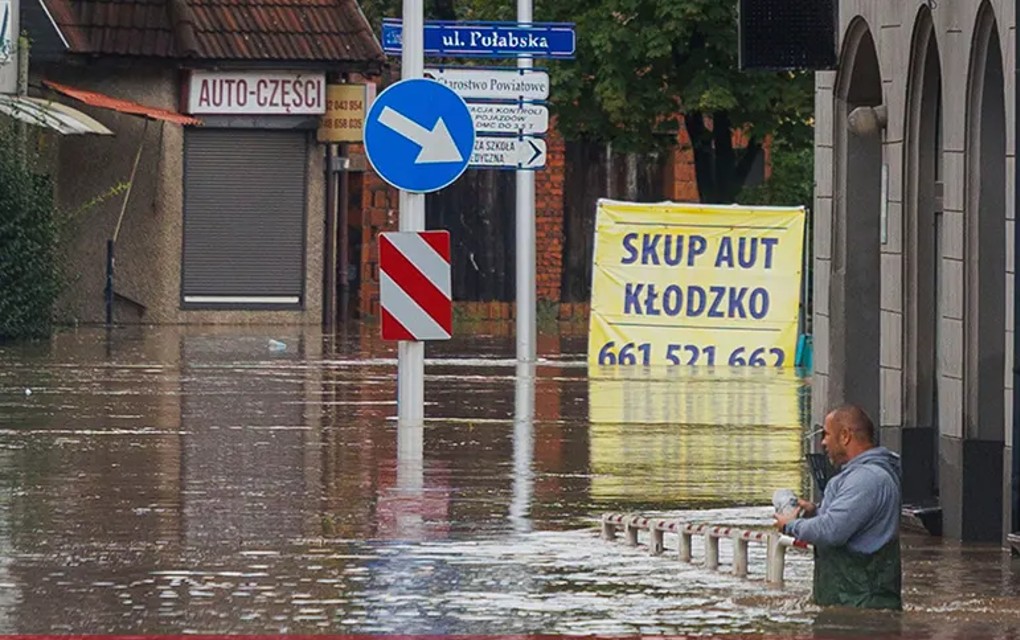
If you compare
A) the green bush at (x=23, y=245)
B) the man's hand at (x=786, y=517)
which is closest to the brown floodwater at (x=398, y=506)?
the man's hand at (x=786, y=517)

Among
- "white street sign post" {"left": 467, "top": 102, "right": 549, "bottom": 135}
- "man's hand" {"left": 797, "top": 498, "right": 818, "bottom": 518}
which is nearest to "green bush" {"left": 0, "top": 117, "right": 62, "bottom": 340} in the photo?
"white street sign post" {"left": 467, "top": 102, "right": 549, "bottom": 135}

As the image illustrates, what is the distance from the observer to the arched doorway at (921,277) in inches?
596

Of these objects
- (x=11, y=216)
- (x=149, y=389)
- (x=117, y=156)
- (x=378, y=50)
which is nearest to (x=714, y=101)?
(x=378, y=50)

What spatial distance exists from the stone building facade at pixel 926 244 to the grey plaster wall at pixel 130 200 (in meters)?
21.2

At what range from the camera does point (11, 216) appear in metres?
31.2

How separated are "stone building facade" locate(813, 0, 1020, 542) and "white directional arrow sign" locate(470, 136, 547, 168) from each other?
1171 cm

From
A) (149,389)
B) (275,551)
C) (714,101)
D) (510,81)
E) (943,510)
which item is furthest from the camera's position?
(714,101)

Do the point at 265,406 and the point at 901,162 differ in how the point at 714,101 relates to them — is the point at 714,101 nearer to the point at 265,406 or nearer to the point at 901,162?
the point at 265,406

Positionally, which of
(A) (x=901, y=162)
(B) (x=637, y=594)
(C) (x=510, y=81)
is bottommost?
(B) (x=637, y=594)

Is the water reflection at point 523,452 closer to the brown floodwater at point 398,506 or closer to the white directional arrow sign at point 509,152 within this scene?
the brown floodwater at point 398,506

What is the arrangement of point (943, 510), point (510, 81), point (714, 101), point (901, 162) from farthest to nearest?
point (714, 101) → point (510, 81) → point (901, 162) → point (943, 510)

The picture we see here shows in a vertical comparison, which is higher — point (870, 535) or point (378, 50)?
point (378, 50)

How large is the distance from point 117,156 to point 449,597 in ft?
90.0

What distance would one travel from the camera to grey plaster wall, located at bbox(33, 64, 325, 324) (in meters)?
37.7
